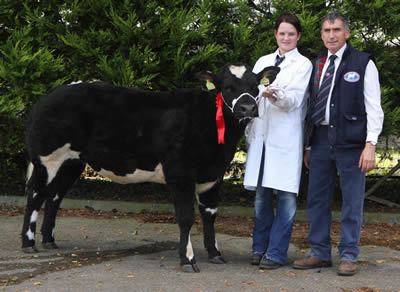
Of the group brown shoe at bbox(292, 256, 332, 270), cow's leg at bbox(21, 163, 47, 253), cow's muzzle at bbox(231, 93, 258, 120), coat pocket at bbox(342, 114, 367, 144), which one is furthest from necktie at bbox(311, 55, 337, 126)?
cow's leg at bbox(21, 163, 47, 253)

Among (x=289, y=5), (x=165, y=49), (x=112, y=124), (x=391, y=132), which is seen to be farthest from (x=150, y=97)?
(x=391, y=132)

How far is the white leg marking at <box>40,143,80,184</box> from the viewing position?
569 centimetres

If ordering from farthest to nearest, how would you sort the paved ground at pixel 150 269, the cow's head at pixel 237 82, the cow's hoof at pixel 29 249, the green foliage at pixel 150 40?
the green foliage at pixel 150 40 → the cow's hoof at pixel 29 249 → the cow's head at pixel 237 82 → the paved ground at pixel 150 269

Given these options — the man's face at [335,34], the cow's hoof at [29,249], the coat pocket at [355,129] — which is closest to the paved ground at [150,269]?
the cow's hoof at [29,249]

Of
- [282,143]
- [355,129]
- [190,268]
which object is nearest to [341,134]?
[355,129]

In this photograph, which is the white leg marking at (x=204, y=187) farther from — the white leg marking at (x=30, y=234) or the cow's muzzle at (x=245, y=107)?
the white leg marking at (x=30, y=234)

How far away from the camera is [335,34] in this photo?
4.95 m

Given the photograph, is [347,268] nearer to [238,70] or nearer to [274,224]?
[274,224]

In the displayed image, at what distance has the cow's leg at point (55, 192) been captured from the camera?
587cm

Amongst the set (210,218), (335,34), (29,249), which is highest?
(335,34)

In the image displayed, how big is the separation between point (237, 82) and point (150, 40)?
2566 millimetres

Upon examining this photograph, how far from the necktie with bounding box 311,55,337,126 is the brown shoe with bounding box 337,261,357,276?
1324 mm

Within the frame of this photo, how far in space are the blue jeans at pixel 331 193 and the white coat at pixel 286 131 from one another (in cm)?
19

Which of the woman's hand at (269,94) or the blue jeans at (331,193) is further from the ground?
the woman's hand at (269,94)
